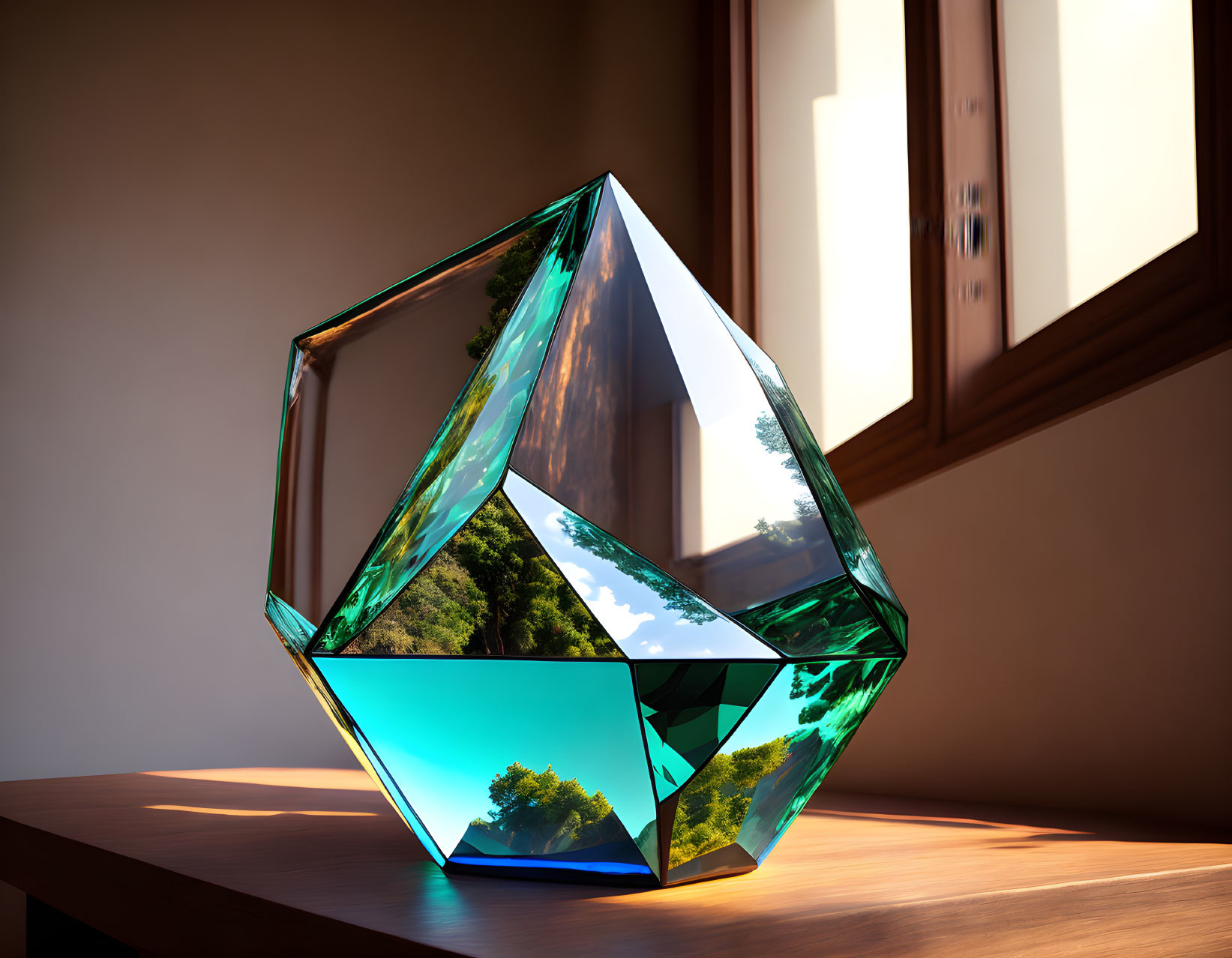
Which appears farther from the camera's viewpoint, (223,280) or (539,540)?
(223,280)

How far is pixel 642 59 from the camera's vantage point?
5.72 ft

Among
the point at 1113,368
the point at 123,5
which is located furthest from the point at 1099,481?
the point at 123,5

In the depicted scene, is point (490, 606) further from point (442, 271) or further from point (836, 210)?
point (836, 210)

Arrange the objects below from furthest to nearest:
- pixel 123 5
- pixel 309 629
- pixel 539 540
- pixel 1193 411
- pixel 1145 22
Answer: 1. pixel 123 5
2. pixel 1145 22
3. pixel 1193 411
4. pixel 309 629
5. pixel 539 540

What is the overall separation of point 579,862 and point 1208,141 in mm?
598

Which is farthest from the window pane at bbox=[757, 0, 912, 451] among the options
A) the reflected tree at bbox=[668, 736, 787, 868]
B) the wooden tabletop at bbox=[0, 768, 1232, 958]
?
the reflected tree at bbox=[668, 736, 787, 868]

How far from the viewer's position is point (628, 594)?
32cm

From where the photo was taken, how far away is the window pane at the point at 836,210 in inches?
41.9

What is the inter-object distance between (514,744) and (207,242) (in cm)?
173

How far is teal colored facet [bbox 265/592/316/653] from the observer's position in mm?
431

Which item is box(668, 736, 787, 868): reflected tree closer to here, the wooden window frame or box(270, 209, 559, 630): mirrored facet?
box(270, 209, 559, 630): mirrored facet

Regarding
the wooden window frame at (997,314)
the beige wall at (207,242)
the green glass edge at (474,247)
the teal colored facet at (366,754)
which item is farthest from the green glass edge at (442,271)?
the beige wall at (207,242)

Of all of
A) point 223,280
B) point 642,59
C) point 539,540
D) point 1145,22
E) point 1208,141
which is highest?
point 642,59

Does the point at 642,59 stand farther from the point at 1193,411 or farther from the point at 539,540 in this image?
the point at 539,540
